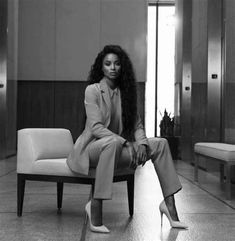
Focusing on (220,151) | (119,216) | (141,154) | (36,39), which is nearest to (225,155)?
(220,151)

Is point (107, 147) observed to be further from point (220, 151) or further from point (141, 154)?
point (220, 151)

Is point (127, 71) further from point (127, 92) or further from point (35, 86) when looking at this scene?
point (35, 86)

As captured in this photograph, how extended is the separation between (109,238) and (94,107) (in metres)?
0.88

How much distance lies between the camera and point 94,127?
3.01 meters

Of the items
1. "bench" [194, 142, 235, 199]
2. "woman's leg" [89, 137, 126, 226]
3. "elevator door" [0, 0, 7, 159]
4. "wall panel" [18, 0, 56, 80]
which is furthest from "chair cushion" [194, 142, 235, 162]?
"wall panel" [18, 0, 56, 80]

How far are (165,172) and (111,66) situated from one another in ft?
2.71

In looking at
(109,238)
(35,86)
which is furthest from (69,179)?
(35,86)

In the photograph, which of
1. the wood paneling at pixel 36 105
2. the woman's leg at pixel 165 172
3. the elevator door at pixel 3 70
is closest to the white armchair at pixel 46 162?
the woman's leg at pixel 165 172

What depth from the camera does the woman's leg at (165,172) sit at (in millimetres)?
2920

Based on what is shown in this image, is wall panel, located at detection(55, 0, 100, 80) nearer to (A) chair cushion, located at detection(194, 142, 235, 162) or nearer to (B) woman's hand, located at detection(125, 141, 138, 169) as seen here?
(A) chair cushion, located at detection(194, 142, 235, 162)

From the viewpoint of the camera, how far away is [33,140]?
11.1 ft

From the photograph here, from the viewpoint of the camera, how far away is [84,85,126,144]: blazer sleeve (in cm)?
298

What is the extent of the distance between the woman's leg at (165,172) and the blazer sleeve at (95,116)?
0.23m

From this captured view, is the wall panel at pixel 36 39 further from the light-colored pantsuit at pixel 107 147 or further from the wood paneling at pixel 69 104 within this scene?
the light-colored pantsuit at pixel 107 147
